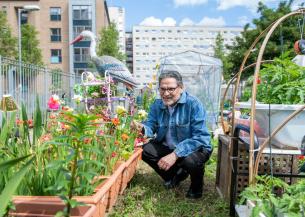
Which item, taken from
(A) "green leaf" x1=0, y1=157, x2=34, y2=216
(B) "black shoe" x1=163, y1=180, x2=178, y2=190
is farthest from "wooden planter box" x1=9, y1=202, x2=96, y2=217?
(B) "black shoe" x1=163, y1=180, x2=178, y2=190

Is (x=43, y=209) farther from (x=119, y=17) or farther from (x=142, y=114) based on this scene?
(x=119, y=17)

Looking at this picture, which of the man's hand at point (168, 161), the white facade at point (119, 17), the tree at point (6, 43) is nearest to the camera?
the man's hand at point (168, 161)

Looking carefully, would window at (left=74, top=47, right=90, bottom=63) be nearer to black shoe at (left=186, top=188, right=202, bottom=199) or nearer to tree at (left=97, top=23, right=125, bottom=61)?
tree at (left=97, top=23, right=125, bottom=61)

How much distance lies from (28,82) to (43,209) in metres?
7.09

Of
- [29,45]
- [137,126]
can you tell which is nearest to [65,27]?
[29,45]

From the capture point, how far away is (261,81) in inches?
98.5

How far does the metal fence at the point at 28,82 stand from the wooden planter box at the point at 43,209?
158 inches

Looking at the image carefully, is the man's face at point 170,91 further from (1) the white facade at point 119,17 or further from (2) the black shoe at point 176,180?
(1) the white facade at point 119,17

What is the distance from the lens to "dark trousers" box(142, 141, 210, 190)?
2840 mm

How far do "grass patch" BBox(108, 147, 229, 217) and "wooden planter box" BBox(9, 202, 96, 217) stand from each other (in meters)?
1.01

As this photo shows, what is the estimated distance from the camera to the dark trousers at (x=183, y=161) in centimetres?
284

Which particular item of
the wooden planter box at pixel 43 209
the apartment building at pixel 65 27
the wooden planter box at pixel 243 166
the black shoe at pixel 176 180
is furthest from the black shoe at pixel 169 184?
the apartment building at pixel 65 27

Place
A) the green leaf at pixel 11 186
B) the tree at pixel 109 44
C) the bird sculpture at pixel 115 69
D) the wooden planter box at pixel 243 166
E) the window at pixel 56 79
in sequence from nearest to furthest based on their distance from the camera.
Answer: the green leaf at pixel 11 186, the wooden planter box at pixel 243 166, the bird sculpture at pixel 115 69, the window at pixel 56 79, the tree at pixel 109 44

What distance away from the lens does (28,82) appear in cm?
822
